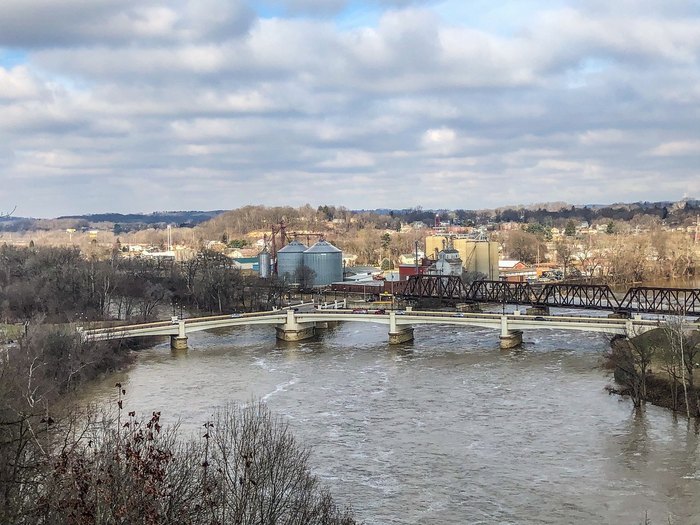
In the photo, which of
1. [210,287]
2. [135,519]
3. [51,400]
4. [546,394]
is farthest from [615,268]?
[135,519]

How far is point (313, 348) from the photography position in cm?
3067

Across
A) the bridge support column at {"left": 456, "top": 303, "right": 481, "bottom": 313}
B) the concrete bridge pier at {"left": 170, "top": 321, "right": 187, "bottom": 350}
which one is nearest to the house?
the bridge support column at {"left": 456, "top": 303, "right": 481, "bottom": 313}

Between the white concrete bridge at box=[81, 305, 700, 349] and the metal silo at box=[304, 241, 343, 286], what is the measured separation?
21.0 metres

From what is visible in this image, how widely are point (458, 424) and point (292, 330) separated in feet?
52.2

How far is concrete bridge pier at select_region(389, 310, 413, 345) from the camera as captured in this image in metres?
31.0

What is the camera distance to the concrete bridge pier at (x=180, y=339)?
30656 millimetres

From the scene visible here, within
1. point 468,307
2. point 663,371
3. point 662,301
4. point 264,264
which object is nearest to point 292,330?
→ point 468,307

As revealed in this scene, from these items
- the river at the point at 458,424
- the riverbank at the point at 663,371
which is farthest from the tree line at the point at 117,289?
the riverbank at the point at 663,371

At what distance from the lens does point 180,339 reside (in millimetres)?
30812

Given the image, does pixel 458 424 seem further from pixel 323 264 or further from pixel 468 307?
pixel 323 264

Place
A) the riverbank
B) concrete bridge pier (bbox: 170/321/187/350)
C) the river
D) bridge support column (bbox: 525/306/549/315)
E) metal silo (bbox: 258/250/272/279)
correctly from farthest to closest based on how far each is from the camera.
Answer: metal silo (bbox: 258/250/272/279)
bridge support column (bbox: 525/306/549/315)
concrete bridge pier (bbox: 170/321/187/350)
the riverbank
the river

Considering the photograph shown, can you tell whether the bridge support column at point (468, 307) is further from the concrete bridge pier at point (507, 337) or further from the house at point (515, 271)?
the house at point (515, 271)

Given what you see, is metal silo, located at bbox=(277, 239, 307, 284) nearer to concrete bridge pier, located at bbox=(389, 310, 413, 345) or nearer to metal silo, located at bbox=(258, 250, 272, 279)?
metal silo, located at bbox=(258, 250, 272, 279)

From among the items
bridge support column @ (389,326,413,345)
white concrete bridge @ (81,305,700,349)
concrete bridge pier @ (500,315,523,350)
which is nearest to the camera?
white concrete bridge @ (81,305,700,349)
